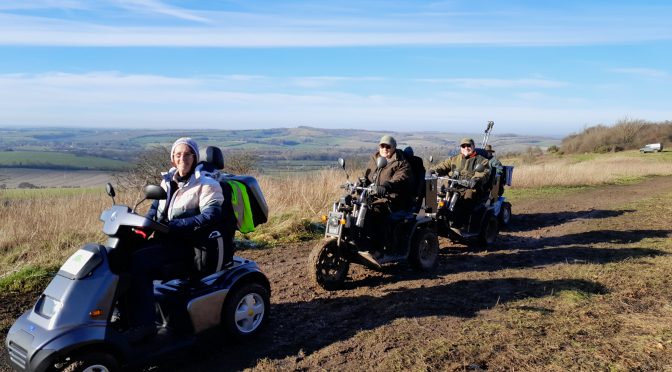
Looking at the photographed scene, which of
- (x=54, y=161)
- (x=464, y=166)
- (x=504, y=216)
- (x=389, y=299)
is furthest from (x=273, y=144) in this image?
(x=389, y=299)

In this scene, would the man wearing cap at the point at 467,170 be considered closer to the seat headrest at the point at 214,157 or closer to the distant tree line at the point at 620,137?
the seat headrest at the point at 214,157

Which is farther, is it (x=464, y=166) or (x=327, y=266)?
(x=464, y=166)

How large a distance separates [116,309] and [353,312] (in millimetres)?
2447

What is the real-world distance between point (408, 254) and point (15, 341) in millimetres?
4770

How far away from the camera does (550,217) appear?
11.9 meters

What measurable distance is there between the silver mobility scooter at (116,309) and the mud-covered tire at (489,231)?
5.32 m

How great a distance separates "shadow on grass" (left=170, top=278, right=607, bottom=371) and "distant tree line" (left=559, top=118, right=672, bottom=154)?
41453 mm

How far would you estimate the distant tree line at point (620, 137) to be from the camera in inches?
1722

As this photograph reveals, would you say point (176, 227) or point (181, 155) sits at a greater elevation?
point (181, 155)

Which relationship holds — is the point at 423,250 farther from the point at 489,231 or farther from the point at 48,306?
the point at 48,306

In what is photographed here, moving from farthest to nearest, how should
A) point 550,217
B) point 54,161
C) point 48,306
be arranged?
point 54,161 → point 550,217 → point 48,306

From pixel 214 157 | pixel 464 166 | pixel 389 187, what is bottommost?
pixel 389 187

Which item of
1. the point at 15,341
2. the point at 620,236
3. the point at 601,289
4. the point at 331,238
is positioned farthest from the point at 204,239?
the point at 620,236

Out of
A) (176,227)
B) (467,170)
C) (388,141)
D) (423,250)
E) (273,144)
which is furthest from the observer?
(273,144)
